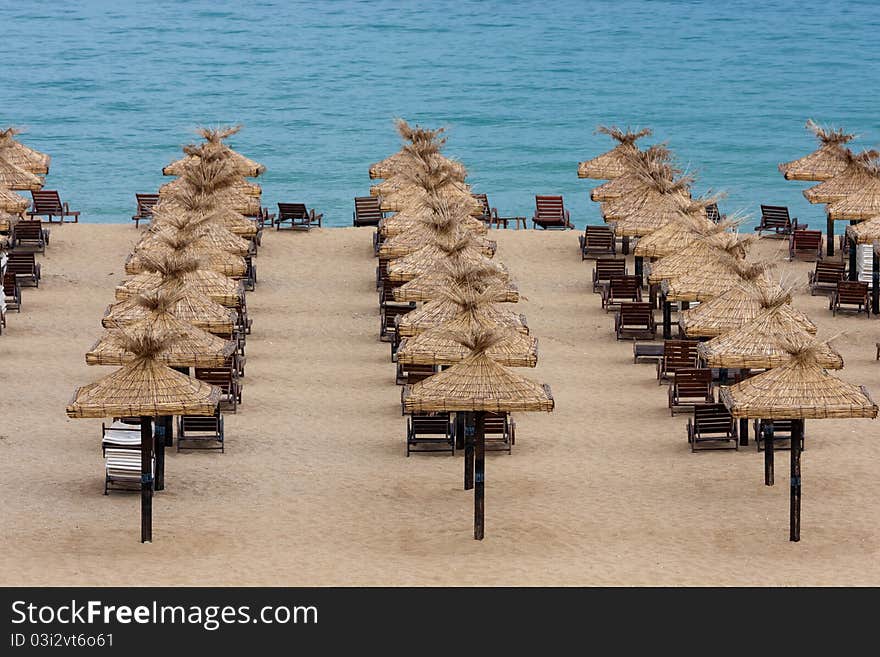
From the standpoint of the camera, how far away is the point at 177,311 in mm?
25625

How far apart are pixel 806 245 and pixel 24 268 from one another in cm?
1395

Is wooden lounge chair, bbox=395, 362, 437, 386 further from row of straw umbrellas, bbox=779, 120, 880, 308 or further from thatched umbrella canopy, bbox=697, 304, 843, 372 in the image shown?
row of straw umbrellas, bbox=779, 120, 880, 308

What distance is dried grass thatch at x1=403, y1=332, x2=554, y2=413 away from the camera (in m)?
21.2

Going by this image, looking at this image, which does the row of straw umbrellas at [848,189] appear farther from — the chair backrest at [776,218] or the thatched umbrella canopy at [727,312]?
the thatched umbrella canopy at [727,312]

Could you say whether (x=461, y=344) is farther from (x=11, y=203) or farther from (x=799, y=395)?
(x=11, y=203)

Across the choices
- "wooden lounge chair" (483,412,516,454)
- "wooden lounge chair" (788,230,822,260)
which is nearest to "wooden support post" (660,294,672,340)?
"wooden lounge chair" (483,412,516,454)

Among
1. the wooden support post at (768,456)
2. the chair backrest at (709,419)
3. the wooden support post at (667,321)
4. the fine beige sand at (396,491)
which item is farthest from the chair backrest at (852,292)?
the wooden support post at (768,456)

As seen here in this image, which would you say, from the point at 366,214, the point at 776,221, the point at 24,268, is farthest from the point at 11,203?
the point at 776,221

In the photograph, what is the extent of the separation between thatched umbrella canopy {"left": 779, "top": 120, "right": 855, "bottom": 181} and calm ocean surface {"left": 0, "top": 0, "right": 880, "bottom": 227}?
2137 centimetres

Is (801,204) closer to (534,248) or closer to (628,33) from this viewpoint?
(534,248)

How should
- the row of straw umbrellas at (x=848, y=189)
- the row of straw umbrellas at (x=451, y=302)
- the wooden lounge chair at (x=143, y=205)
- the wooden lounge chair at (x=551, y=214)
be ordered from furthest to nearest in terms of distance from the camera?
the wooden lounge chair at (x=551, y=214) → the wooden lounge chair at (x=143, y=205) → the row of straw umbrellas at (x=848, y=189) → the row of straw umbrellas at (x=451, y=302)

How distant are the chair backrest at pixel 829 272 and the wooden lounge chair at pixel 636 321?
454 centimetres

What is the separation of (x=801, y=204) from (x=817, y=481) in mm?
41745

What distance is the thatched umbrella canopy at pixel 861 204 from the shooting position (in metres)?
34.7
